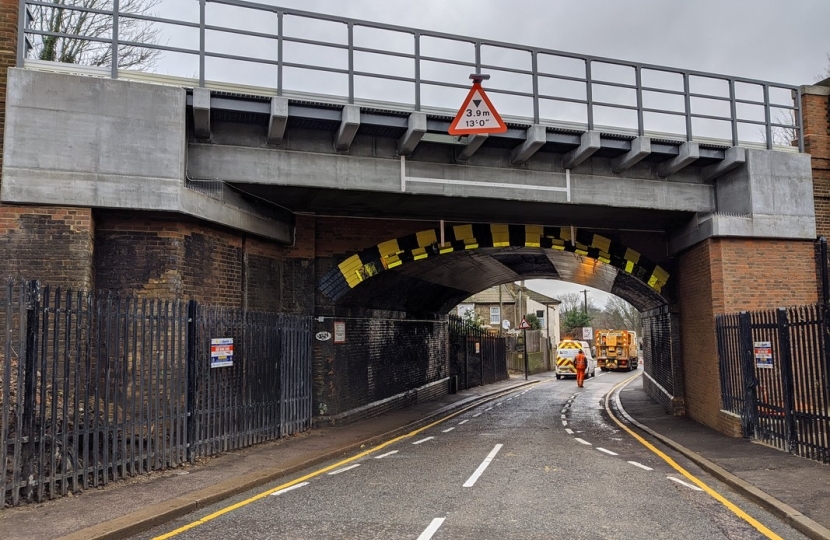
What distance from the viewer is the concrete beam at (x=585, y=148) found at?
1370cm

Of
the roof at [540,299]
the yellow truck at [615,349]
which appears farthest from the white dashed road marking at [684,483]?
the roof at [540,299]

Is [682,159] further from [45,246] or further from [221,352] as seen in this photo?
[45,246]

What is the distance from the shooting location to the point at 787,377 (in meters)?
10.8

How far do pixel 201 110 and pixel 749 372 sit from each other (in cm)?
1087

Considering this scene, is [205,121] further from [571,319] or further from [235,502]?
[571,319]

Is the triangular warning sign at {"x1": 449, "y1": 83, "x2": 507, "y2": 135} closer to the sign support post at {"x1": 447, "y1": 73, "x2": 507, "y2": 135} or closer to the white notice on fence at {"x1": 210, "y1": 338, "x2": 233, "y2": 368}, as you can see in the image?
the sign support post at {"x1": 447, "y1": 73, "x2": 507, "y2": 135}

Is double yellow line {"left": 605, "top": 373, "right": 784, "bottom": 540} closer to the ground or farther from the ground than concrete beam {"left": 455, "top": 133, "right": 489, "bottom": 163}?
closer to the ground

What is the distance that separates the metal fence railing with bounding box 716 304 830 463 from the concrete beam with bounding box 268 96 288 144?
9.02 metres

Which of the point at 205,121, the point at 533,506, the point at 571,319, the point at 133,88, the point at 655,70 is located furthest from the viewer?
the point at 571,319

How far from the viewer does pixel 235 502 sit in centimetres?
824

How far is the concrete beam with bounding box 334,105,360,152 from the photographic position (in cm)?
1227

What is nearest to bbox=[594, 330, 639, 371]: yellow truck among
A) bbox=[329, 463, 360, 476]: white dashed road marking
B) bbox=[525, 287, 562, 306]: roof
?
bbox=[525, 287, 562, 306]: roof

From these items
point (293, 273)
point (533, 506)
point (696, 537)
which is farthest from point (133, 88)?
point (696, 537)

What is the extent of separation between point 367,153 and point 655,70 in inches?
261
